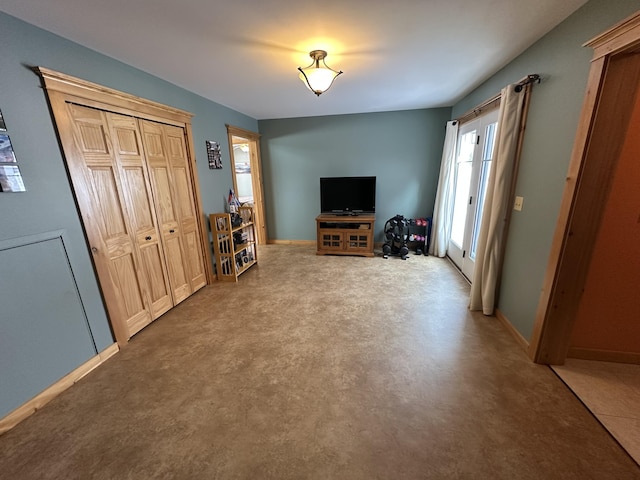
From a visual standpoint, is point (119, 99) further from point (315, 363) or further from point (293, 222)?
point (293, 222)

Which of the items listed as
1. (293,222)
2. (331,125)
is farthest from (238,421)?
(331,125)

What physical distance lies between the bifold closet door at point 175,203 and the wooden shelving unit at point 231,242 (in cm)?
25

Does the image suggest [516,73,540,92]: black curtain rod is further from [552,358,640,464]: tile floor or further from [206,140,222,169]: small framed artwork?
[206,140,222,169]: small framed artwork

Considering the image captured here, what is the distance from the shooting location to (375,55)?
2154 mm

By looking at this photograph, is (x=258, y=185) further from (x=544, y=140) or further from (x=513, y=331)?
(x=513, y=331)

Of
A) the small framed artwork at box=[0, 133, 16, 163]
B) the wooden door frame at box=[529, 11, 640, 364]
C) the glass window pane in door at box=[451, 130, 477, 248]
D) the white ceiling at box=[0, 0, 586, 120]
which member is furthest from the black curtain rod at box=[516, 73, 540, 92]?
the small framed artwork at box=[0, 133, 16, 163]

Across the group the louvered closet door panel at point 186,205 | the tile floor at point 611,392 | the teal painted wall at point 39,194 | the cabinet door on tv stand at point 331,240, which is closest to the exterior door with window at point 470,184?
the tile floor at point 611,392

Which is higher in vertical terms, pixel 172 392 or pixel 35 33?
pixel 35 33

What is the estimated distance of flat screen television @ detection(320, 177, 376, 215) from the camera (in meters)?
4.45

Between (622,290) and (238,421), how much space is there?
2.76 meters

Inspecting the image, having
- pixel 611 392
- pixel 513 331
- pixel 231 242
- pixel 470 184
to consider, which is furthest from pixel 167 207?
pixel 611 392

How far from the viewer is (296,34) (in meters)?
1.78

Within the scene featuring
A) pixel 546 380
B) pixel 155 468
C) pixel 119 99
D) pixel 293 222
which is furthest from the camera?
pixel 293 222

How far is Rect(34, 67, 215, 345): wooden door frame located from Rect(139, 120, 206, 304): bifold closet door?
0.10m
